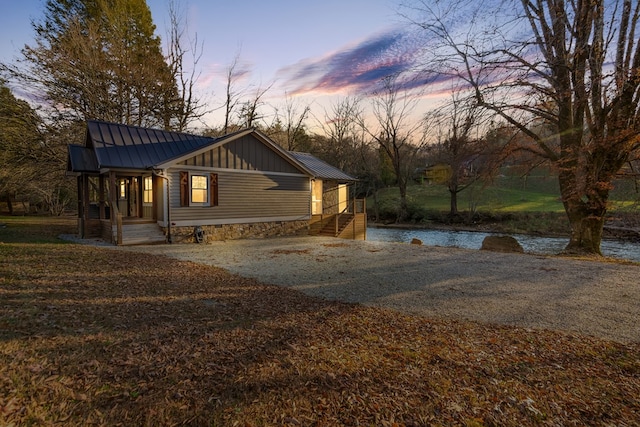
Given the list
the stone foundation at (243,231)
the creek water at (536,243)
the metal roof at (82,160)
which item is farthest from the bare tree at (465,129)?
the metal roof at (82,160)

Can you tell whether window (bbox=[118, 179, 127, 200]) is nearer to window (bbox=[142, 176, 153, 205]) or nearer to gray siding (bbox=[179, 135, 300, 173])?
window (bbox=[142, 176, 153, 205])

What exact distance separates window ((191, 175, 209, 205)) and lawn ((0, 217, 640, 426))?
26.0 ft

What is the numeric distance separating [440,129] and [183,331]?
11054 mm

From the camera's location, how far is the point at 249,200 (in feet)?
48.5

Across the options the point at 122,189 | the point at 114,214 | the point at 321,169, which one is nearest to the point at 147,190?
the point at 114,214

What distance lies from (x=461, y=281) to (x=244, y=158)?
10321 millimetres

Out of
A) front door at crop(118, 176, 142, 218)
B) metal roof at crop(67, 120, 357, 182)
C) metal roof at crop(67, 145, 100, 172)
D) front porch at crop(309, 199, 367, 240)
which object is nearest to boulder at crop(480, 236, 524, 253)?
front porch at crop(309, 199, 367, 240)

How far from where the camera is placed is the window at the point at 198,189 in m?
12.7

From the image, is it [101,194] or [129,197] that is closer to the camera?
[101,194]

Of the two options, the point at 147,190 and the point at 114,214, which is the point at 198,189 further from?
the point at 114,214

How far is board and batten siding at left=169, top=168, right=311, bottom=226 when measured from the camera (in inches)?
508

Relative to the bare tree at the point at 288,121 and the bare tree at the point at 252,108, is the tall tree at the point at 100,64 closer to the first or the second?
the bare tree at the point at 252,108

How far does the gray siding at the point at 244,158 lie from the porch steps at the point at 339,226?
3.70 metres

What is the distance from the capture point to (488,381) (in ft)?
10.2
